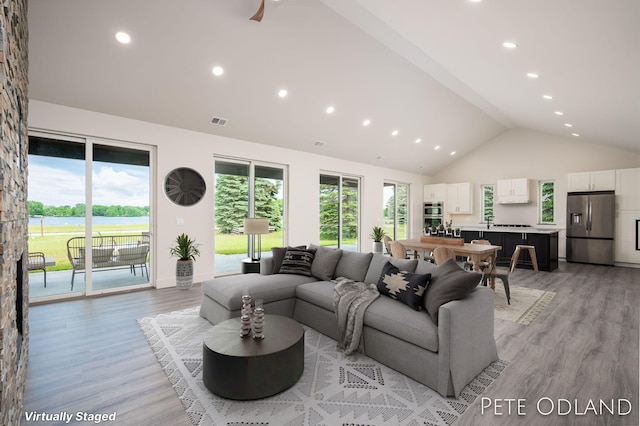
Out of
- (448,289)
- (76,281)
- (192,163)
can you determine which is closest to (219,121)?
(192,163)

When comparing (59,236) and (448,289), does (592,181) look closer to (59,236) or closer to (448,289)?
(448,289)

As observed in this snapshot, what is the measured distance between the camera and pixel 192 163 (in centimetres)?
541

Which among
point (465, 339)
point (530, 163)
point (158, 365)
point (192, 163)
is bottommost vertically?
point (158, 365)

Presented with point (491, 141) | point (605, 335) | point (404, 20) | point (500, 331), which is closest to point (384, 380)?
point (500, 331)

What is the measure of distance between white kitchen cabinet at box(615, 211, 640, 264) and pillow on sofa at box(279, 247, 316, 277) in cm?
809

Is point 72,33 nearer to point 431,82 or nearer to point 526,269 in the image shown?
point 431,82

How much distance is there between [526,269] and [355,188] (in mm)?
4625

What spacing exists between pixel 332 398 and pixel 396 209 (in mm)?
8209

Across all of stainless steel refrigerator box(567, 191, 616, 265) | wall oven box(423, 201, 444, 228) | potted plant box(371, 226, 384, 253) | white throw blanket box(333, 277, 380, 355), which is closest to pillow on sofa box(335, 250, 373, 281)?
white throw blanket box(333, 277, 380, 355)

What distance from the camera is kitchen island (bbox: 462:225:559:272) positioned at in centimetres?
675

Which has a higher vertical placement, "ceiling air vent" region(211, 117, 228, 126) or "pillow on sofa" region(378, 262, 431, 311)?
"ceiling air vent" region(211, 117, 228, 126)

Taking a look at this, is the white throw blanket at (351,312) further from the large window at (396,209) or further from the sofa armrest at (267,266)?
the large window at (396,209)

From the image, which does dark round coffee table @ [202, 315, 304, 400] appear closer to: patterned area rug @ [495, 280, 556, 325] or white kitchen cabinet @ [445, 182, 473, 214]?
patterned area rug @ [495, 280, 556, 325]

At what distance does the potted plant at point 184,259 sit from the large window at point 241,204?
68cm
